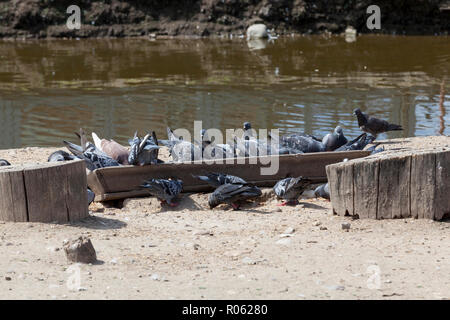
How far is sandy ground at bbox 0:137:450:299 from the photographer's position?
4285 millimetres

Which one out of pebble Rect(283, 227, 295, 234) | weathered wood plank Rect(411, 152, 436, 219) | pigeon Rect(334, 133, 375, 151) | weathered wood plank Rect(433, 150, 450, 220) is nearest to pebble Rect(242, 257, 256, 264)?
pebble Rect(283, 227, 295, 234)

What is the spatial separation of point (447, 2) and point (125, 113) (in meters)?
14.4

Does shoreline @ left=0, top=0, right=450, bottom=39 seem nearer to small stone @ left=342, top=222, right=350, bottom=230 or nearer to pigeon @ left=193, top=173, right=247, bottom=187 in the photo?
pigeon @ left=193, top=173, right=247, bottom=187

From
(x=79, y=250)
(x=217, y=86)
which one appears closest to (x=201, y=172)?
(x=79, y=250)

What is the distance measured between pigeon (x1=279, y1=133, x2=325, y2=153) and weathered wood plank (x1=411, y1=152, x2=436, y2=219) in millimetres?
1925

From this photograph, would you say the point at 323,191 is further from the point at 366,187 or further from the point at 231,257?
the point at 231,257

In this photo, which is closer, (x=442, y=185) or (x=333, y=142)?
(x=442, y=185)

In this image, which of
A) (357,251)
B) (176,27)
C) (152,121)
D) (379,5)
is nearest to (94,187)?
(357,251)

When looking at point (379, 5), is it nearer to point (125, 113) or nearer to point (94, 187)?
point (125, 113)

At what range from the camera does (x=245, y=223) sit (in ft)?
20.2

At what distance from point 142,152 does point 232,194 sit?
38.1 inches

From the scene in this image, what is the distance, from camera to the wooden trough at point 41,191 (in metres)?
5.52

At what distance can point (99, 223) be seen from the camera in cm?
594

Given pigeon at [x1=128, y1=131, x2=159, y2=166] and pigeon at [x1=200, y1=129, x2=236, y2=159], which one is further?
pigeon at [x1=200, y1=129, x2=236, y2=159]
